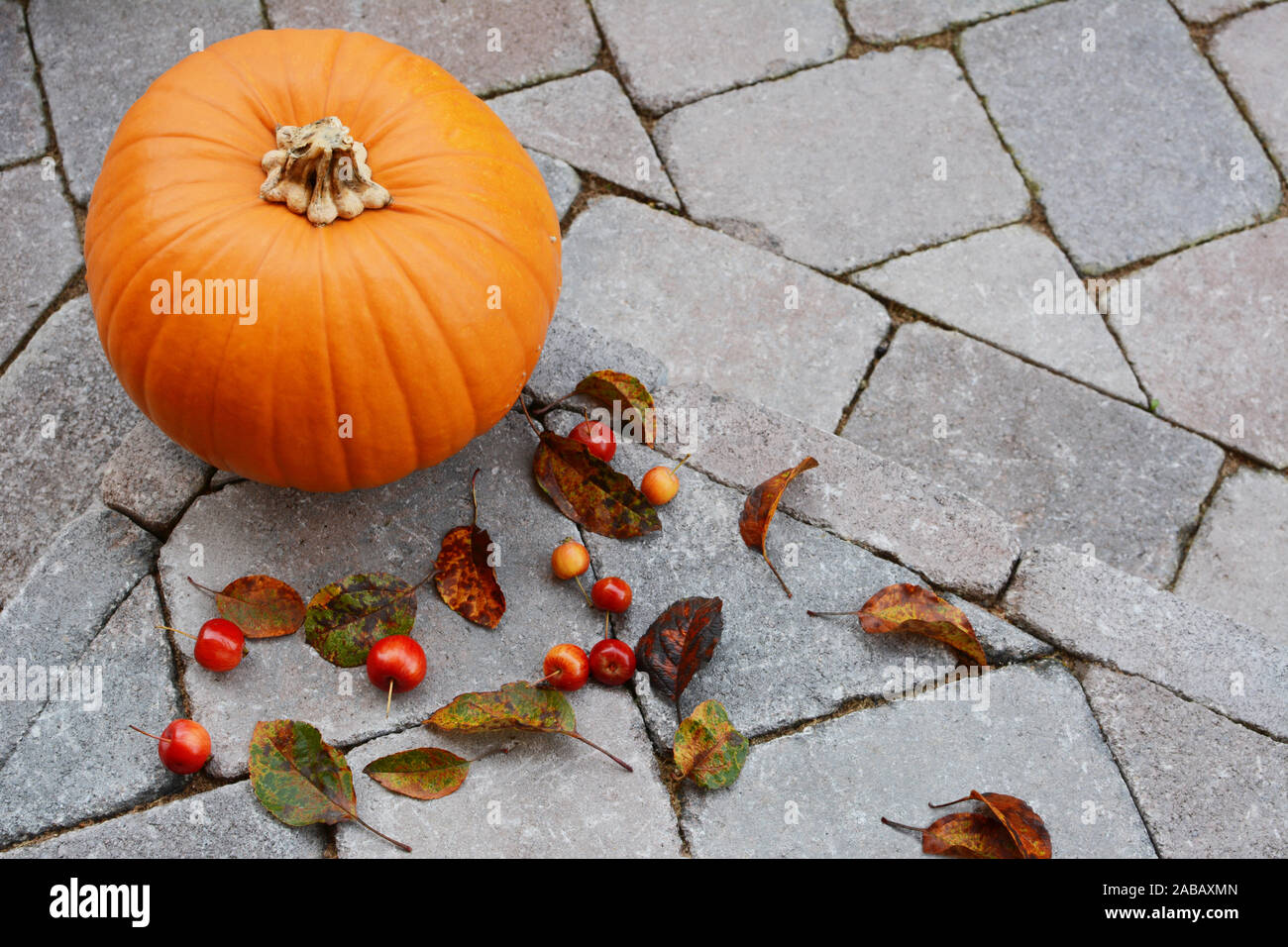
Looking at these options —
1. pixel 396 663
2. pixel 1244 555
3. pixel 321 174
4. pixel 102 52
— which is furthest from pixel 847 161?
pixel 102 52

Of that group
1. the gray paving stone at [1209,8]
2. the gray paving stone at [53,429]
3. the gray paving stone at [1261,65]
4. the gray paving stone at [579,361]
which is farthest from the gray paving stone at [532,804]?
the gray paving stone at [1209,8]

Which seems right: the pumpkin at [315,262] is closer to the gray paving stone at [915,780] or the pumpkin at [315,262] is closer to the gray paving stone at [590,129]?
the gray paving stone at [590,129]

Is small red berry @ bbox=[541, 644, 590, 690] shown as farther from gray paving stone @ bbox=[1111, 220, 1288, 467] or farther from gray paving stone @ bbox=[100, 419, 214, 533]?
gray paving stone @ bbox=[1111, 220, 1288, 467]

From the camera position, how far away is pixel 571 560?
6.77 feet

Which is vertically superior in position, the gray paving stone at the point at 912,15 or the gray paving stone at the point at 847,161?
the gray paving stone at the point at 912,15

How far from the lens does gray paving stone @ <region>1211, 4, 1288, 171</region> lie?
284 centimetres

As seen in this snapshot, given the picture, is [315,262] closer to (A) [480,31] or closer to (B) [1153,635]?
(A) [480,31]

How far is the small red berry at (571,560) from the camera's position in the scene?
2064mm

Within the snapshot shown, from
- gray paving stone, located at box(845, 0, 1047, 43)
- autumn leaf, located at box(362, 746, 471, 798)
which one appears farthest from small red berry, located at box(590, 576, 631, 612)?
gray paving stone, located at box(845, 0, 1047, 43)

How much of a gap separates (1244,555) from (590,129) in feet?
6.24

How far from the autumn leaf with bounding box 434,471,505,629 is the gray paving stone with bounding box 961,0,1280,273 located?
170 cm

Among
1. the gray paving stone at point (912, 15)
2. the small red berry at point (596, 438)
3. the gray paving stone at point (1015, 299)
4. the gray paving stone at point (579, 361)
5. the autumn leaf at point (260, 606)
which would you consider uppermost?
the gray paving stone at point (912, 15)

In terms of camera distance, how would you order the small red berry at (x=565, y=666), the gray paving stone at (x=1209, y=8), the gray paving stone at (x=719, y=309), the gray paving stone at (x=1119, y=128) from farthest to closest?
1. the gray paving stone at (x=1209, y=8)
2. the gray paving stone at (x=1119, y=128)
3. the gray paving stone at (x=719, y=309)
4. the small red berry at (x=565, y=666)

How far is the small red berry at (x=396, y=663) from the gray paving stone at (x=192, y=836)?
290mm
